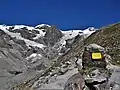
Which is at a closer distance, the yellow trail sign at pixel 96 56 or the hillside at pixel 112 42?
the yellow trail sign at pixel 96 56

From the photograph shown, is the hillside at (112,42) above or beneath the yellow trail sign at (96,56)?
above

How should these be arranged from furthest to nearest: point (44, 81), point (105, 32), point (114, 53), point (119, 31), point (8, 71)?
point (8, 71) < point (105, 32) < point (119, 31) < point (44, 81) < point (114, 53)

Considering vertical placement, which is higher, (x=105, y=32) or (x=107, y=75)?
(x=105, y=32)

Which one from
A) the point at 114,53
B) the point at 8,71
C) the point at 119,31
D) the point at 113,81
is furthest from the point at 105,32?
the point at 8,71

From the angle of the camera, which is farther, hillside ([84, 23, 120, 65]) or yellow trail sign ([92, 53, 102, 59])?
hillside ([84, 23, 120, 65])

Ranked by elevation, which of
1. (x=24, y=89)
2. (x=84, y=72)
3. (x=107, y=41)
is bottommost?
(x=24, y=89)

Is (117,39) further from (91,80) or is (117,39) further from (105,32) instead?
(91,80)

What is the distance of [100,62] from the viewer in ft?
49.1

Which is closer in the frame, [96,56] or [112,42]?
[96,56]

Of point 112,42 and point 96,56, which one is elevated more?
point 112,42

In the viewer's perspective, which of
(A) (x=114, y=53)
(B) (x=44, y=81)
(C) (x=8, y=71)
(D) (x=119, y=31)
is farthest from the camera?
(C) (x=8, y=71)

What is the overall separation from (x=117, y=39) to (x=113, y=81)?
1088 inches

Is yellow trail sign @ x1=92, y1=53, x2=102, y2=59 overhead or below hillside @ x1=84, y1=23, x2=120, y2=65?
below

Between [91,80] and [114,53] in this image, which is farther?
[114,53]
